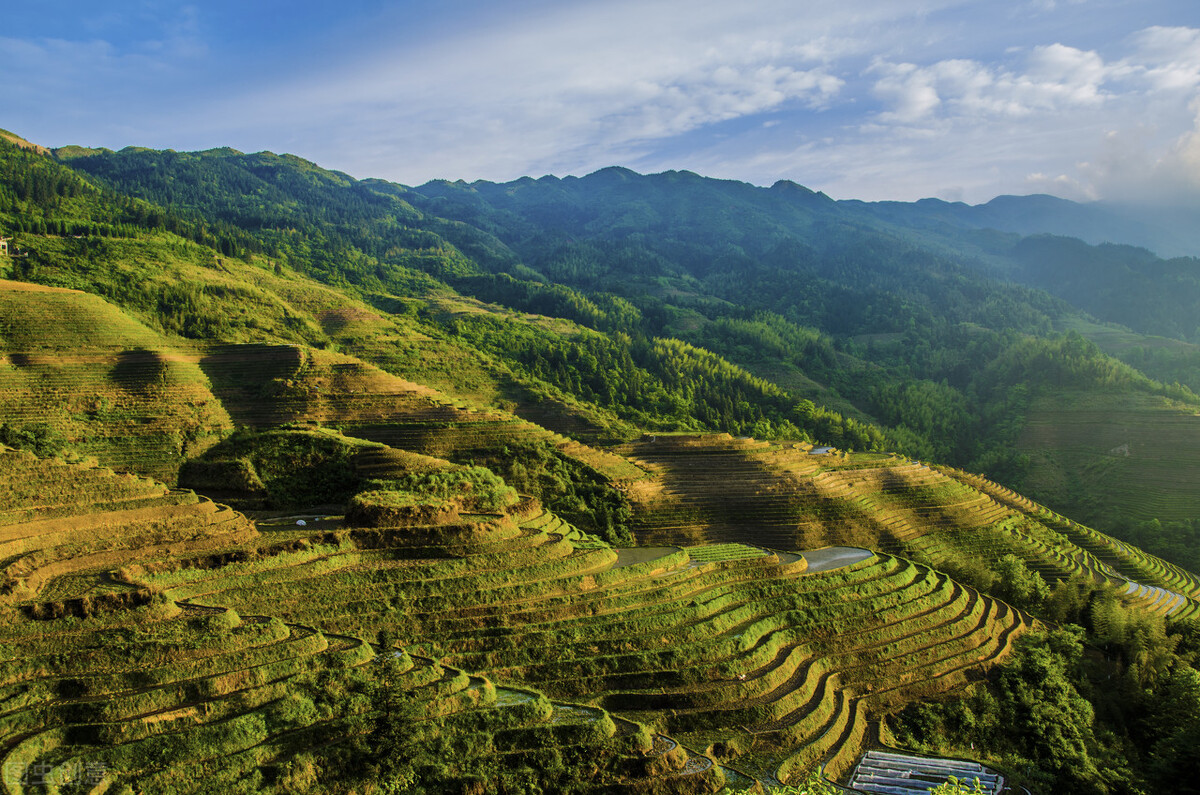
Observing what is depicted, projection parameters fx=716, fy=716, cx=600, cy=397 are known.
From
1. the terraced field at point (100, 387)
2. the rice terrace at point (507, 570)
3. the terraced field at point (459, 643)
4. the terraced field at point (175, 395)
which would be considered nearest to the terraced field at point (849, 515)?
the rice terrace at point (507, 570)

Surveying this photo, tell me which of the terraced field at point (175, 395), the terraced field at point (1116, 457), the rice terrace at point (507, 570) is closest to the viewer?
the rice terrace at point (507, 570)

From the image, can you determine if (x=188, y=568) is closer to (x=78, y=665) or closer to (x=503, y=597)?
(x=78, y=665)

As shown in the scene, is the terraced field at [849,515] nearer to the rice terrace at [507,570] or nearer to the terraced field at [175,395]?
the rice terrace at [507,570]

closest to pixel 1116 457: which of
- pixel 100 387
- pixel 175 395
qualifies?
pixel 175 395

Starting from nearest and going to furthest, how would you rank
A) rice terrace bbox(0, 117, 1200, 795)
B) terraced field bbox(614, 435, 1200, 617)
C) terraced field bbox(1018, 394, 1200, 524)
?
1. rice terrace bbox(0, 117, 1200, 795)
2. terraced field bbox(614, 435, 1200, 617)
3. terraced field bbox(1018, 394, 1200, 524)

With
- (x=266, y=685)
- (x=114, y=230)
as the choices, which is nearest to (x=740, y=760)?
(x=266, y=685)

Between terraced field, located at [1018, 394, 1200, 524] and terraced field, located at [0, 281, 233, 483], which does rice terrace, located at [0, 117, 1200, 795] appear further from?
terraced field, located at [1018, 394, 1200, 524]

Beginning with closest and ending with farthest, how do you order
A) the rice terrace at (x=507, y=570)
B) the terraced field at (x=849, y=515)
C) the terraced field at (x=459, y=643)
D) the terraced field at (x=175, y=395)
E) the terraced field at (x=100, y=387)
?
the terraced field at (x=459, y=643), the rice terrace at (x=507, y=570), the terraced field at (x=100, y=387), the terraced field at (x=175, y=395), the terraced field at (x=849, y=515)

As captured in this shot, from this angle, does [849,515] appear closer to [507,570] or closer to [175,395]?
[507,570]


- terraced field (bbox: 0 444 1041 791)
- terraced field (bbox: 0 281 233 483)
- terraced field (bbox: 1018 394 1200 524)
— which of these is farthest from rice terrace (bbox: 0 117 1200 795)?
terraced field (bbox: 1018 394 1200 524)
